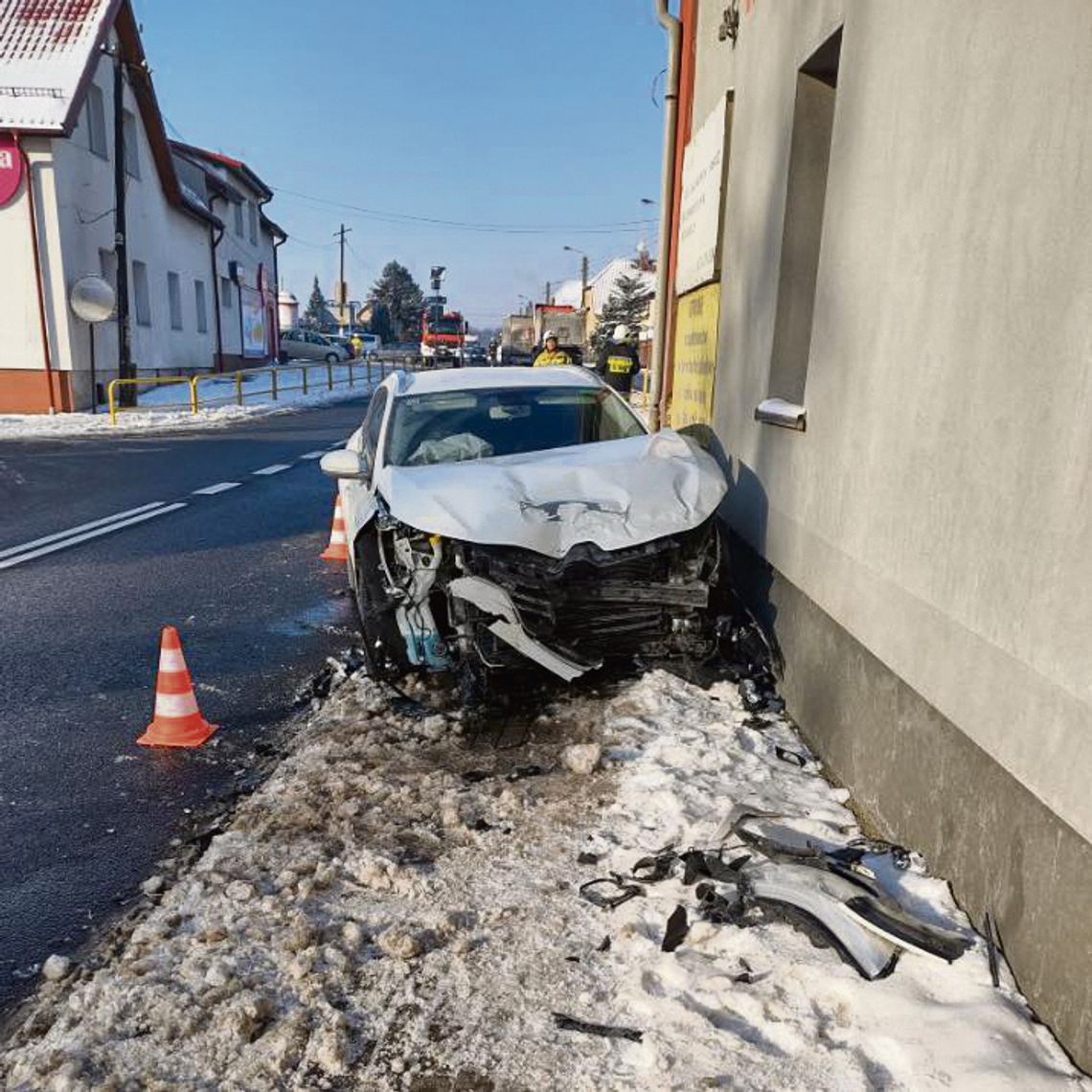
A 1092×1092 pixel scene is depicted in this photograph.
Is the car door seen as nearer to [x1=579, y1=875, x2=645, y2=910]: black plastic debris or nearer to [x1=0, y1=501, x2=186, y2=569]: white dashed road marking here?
[x1=579, y1=875, x2=645, y2=910]: black plastic debris

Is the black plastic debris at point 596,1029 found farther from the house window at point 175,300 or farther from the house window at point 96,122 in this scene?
the house window at point 175,300

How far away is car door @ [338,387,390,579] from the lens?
4.94 m

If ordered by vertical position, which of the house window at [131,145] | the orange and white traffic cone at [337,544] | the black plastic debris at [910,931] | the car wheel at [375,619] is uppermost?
the house window at [131,145]

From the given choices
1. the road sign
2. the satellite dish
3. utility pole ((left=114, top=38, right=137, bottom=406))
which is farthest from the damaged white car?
utility pole ((left=114, top=38, right=137, bottom=406))

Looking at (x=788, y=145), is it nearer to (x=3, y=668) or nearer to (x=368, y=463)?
(x=368, y=463)

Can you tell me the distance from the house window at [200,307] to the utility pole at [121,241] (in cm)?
666

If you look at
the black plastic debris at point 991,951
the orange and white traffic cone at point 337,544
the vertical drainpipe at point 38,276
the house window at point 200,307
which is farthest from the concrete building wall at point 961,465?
the house window at point 200,307

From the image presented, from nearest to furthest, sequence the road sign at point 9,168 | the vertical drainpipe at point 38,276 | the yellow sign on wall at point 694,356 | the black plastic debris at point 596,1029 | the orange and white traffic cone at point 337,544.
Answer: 1. the black plastic debris at point 596,1029
2. the yellow sign on wall at point 694,356
3. the orange and white traffic cone at point 337,544
4. the road sign at point 9,168
5. the vertical drainpipe at point 38,276

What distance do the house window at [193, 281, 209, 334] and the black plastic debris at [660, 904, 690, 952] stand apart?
30.1m

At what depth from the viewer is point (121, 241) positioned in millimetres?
20938

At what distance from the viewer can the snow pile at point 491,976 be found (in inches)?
87.3

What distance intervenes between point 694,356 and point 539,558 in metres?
4.52

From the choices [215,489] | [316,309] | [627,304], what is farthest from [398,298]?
[215,489]

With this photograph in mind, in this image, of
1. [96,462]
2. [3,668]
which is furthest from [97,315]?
[3,668]
